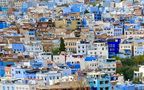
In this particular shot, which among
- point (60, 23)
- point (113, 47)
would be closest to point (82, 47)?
point (113, 47)

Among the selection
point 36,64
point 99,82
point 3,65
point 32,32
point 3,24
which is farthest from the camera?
point 3,24

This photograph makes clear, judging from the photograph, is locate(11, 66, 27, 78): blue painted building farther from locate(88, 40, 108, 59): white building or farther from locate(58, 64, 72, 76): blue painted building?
locate(88, 40, 108, 59): white building

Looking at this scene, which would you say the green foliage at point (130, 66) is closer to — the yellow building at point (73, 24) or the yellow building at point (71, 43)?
the yellow building at point (71, 43)

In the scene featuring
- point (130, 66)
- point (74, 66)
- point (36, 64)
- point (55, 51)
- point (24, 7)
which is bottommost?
point (24, 7)

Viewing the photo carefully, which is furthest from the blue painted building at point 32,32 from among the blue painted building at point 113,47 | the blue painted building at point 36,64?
the blue painted building at point 36,64

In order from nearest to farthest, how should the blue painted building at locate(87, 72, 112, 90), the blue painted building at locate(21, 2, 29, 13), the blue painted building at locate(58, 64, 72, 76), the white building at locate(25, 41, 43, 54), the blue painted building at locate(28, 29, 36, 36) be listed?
the blue painted building at locate(87, 72, 112, 90), the blue painted building at locate(58, 64, 72, 76), the white building at locate(25, 41, 43, 54), the blue painted building at locate(28, 29, 36, 36), the blue painted building at locate(21, 2, 29, 13)

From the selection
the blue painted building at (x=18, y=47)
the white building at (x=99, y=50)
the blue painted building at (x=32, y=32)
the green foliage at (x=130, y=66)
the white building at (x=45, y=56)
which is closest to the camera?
the green foliage at (x=130, y=66)

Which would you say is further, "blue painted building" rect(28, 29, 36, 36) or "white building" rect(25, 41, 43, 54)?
"blue painted building" rect(28, 29, 36, 36)

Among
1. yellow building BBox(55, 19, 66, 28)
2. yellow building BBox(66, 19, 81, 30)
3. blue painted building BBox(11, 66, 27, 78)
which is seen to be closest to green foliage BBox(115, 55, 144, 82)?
blue painted building BBox(11, 66, 27, 78)

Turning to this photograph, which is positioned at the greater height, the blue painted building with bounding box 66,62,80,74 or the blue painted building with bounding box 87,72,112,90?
the blue painted building with bounding box 87,72,112,90

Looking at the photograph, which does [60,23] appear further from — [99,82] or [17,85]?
[17,85]

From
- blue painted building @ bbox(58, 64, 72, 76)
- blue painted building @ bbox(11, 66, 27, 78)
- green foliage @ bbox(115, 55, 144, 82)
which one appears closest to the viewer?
blue painted building @ bbox(11, 66, 27, 78)

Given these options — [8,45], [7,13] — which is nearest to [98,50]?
[8,45]

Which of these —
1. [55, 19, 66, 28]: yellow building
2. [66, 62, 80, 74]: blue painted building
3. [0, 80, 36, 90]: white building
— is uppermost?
[0, 80, 36, 90]: white building
